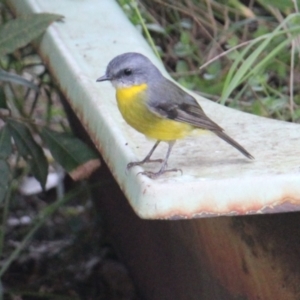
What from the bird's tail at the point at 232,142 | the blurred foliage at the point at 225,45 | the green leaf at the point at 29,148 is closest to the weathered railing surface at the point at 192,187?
the bird's tail at the point at 232,142

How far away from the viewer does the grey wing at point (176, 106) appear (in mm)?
2035

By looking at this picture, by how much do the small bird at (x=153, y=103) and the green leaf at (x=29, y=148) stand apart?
15.4 inches

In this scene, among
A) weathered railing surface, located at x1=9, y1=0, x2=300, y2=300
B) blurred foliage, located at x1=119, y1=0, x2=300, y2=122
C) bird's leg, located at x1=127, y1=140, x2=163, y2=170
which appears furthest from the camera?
blurred foliage, located at x1=119, y1=0, x2=300, y2=122

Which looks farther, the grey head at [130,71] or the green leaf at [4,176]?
the green leaf at [4,176]

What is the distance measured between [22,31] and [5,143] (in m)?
0.33

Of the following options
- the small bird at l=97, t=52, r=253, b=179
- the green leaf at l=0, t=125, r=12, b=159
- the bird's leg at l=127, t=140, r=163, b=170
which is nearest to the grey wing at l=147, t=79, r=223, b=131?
the small bird at l=97, t=52, r=253, b=179

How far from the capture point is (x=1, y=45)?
7.77ft

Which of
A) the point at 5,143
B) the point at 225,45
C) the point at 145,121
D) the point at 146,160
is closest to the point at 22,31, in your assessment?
the point at 5,143

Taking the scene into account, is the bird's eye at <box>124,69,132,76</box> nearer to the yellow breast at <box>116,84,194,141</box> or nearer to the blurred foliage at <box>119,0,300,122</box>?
the yellow breast at <box>116,84,194,141</box>

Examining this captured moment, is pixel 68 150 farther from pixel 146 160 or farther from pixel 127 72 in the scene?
pixel 146 160

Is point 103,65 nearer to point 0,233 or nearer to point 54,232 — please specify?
point 0,233

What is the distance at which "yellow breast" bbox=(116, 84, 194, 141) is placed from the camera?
6.55ft

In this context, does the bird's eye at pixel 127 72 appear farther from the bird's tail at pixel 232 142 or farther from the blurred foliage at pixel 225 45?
the blurred foliage at pixel 225 45

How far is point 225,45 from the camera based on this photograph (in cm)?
359
